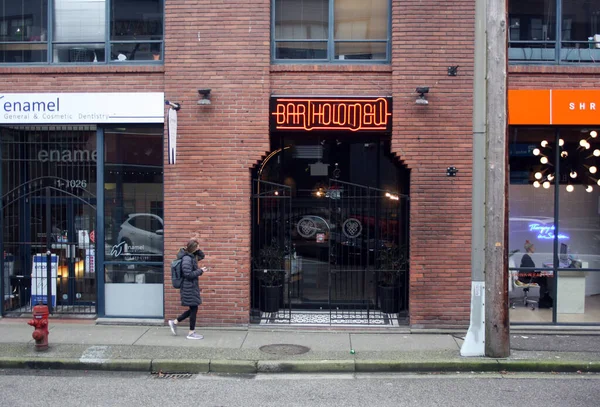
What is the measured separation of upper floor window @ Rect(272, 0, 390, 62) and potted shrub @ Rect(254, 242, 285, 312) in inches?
140

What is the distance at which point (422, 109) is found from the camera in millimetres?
10062

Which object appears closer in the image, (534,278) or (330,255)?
(534,278)

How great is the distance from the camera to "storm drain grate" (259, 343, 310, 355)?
887 cm

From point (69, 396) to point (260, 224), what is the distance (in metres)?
4.93

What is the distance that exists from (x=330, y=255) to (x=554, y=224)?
4.10 meters

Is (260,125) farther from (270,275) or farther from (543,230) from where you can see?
(543,230)

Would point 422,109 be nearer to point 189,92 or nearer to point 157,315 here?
point 189,92

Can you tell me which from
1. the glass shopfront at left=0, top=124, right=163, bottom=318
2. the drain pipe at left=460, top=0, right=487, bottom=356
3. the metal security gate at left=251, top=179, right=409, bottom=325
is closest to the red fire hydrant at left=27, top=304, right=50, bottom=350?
the glass shopfront at left=0, top=124, right=163, bottom=318

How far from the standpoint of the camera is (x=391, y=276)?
35.5 ft

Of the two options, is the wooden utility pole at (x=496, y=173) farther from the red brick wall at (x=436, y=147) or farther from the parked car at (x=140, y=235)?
the parked car at (x=140, y=235)

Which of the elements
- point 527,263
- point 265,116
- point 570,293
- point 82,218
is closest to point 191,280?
point 82,218

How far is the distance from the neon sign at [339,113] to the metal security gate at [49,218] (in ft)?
A: 12.9

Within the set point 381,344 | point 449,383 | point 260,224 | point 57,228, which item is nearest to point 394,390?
point 449,383

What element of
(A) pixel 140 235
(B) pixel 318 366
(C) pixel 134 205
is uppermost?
(C) pixel 134 205
